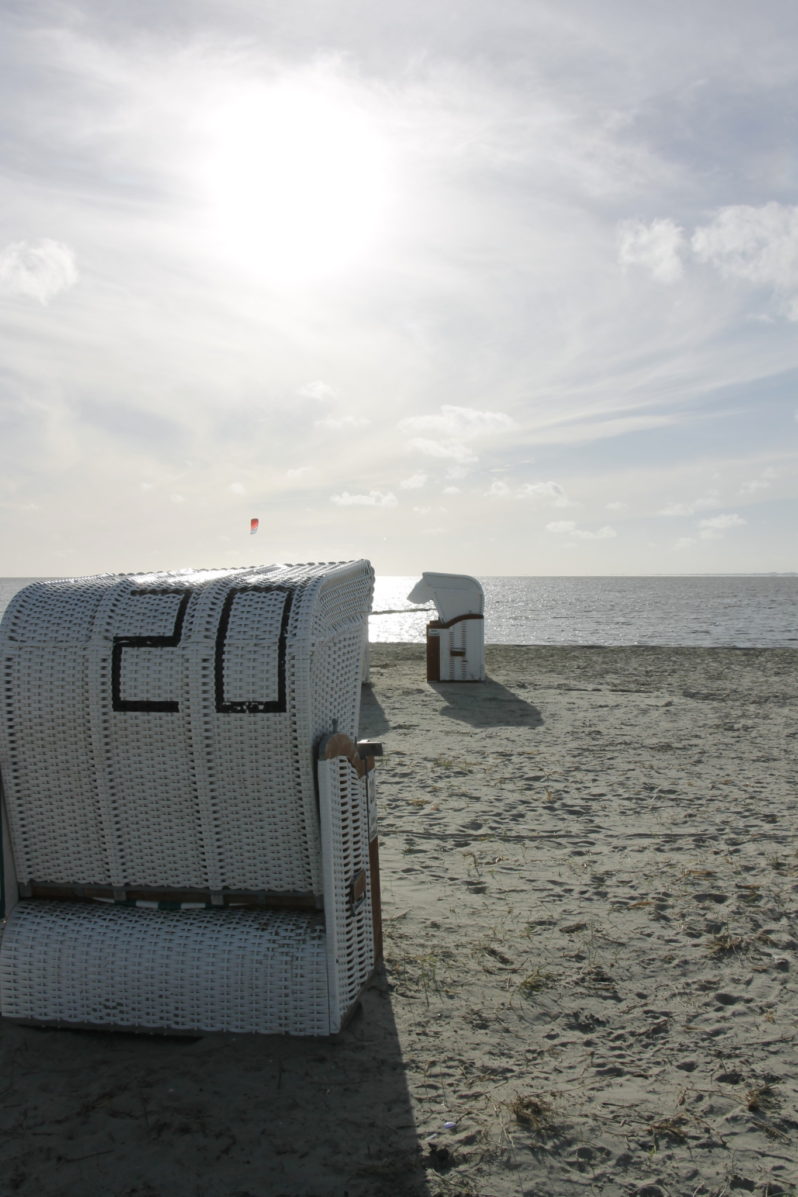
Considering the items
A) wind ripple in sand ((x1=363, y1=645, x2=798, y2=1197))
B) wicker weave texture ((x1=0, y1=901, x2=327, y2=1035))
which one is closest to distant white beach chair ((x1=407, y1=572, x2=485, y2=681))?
wind ripple in sand ((x1=363, y1=645, x2=798, y2=1197))

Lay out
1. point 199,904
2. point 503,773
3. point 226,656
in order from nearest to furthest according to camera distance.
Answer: point 226,656 → point 199,904 → point 503,773

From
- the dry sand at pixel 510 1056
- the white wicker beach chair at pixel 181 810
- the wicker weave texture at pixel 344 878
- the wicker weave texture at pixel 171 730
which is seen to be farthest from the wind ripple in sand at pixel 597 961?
the wicker weave texture at pixel 171 730

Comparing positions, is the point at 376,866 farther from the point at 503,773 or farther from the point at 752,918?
the point at 503,773

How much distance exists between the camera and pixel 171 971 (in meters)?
3.20

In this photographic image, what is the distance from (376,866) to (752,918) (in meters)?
1.99

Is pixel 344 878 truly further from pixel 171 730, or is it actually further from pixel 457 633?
pixel 457 633

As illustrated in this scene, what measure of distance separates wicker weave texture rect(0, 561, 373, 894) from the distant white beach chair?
11.3m

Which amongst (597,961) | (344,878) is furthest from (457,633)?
(344,878)

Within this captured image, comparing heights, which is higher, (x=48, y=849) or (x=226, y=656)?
(x=226, y=656)

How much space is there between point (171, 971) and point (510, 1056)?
1.29 m

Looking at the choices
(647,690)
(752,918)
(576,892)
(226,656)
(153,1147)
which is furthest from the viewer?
(647,690)

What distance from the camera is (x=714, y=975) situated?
3729 millimetres

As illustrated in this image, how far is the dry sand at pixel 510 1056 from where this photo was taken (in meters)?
2.52

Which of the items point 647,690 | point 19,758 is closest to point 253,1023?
point 19,758
